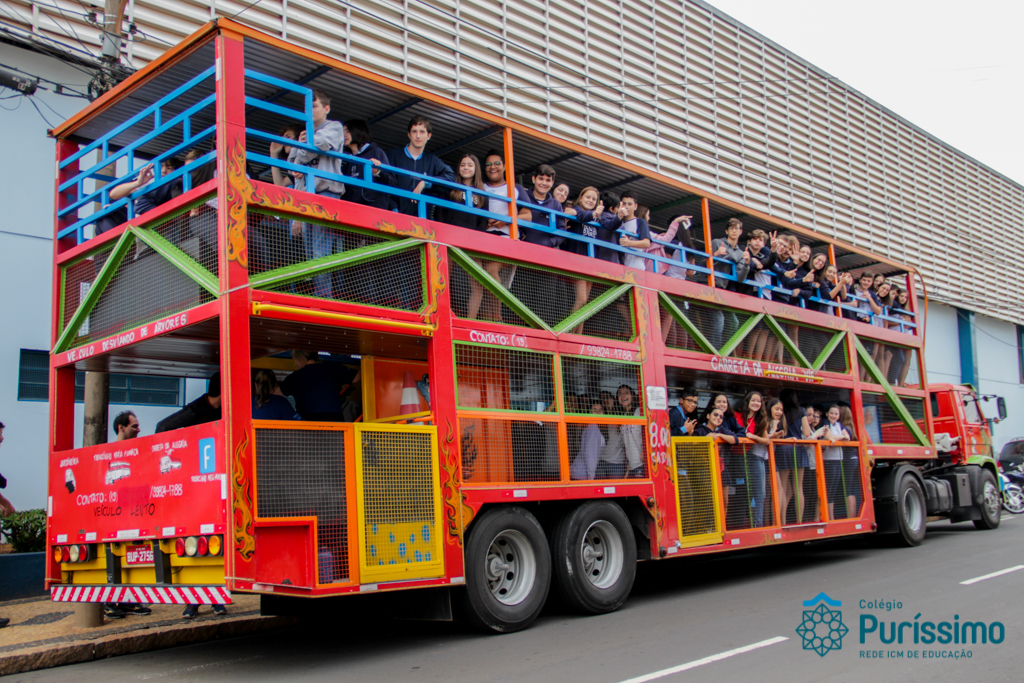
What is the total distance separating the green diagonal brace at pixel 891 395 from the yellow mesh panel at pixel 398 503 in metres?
8.17

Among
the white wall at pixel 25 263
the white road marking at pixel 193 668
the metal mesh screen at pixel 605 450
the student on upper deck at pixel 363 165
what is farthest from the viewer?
the white wall at pixel 25 263

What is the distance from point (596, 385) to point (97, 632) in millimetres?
4982

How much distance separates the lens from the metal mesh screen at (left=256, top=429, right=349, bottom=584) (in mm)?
5660

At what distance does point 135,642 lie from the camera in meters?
7.06

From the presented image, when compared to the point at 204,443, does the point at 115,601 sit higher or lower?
lower

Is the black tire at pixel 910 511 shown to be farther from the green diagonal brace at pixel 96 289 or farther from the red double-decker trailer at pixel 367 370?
the green diagonal brace at pixel 96 289

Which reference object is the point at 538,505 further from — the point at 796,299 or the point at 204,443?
the point at 796,299

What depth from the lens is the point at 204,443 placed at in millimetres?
5668

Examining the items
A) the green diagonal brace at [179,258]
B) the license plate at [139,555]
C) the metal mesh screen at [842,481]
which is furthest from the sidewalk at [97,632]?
the metal mesh screen at [842,481]

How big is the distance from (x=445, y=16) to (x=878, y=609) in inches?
475

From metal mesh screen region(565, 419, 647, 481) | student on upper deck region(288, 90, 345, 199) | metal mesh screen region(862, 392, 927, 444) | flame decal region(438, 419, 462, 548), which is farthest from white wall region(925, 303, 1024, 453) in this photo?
student on upper deck region(288, 90, 345, 199)

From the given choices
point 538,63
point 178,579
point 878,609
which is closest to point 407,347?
point 178,579

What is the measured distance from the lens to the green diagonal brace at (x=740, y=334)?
9.96 m

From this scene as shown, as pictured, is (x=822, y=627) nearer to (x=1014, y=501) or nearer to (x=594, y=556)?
(x=594, y=556)
